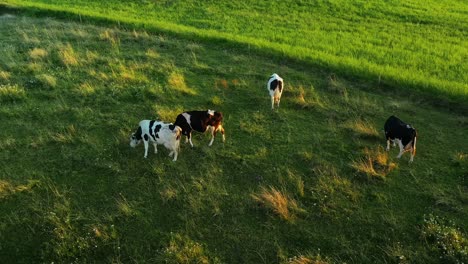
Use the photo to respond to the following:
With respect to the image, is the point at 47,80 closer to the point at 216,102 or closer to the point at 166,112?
the point at 166,112

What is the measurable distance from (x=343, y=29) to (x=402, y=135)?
15645 millimetres

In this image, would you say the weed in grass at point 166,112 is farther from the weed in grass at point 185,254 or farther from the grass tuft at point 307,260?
the grass tuft at point 307,260

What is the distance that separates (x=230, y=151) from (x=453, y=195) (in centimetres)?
607

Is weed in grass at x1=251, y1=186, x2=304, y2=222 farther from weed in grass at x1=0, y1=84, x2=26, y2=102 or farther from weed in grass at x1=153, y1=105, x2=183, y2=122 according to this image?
weed in grass at x1=0, y1=84, x2=26, y2=102

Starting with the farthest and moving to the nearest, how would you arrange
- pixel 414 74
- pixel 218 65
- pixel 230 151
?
pixel 218 65, pixel 414 74, pixel 230 151

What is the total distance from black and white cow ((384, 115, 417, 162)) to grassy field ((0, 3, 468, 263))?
1.51ft

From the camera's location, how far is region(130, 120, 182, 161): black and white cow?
1257 centimetres

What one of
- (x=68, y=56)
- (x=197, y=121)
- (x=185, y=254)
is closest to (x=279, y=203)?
(x=185, y=254)

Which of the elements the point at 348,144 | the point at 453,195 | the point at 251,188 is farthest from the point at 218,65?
the point at 453,195

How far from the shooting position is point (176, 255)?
9477mm

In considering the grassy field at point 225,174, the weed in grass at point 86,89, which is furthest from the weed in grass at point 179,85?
the weed in grass at point 86,89

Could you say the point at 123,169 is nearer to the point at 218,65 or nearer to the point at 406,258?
the point at 406,258

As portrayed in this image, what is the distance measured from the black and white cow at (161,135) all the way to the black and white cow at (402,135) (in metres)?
6.14

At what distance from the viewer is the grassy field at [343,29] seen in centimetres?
1964
